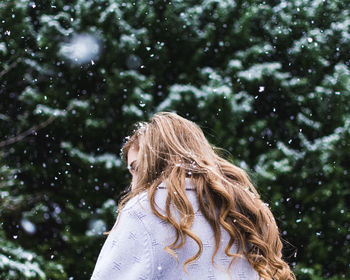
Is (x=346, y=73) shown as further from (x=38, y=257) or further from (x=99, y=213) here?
(x=38, y=257)

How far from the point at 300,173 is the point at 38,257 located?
2.36m

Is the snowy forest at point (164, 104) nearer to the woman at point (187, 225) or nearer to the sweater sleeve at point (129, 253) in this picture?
the woman at point (187, 225)

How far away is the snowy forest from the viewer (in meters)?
3.66

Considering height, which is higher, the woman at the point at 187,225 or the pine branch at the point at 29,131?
the woman at the point at 187,225

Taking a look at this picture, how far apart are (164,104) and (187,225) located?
254 centimetres

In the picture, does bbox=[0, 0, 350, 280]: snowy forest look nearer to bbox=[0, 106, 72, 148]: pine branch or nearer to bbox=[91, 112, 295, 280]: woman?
bbox=[0, 106, 72, 148]: pine branch

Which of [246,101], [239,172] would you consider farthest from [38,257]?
[239,172]

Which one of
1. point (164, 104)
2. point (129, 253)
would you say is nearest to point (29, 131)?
point (164, 104)

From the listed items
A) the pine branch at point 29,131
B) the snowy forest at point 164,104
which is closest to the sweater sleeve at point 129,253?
the snowy forest at point 164,104

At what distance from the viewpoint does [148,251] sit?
48.1 inches

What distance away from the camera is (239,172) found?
4.99ft

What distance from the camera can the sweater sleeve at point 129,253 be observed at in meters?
1.22

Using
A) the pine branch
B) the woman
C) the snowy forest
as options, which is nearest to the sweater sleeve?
the woman

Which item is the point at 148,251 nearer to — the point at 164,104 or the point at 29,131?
the point at 164,104
